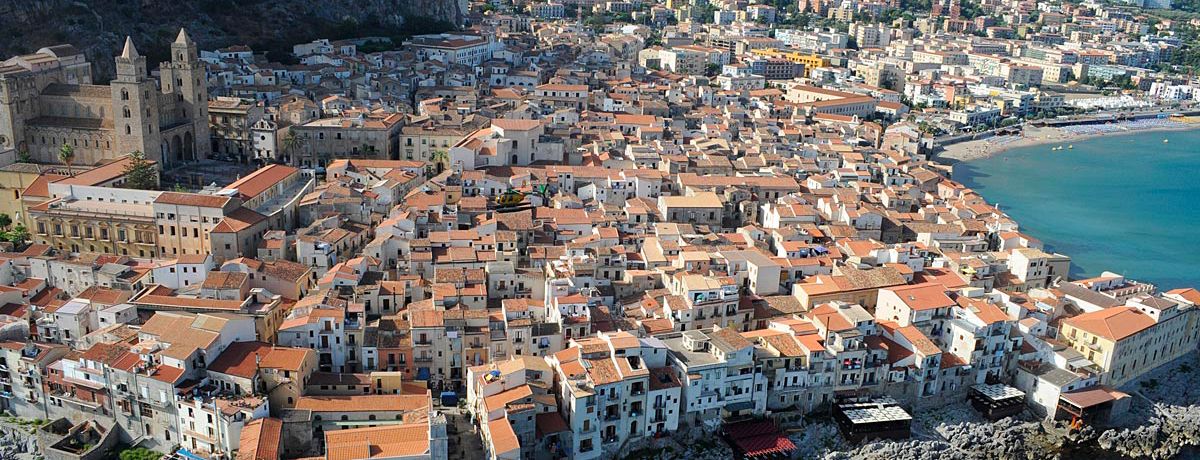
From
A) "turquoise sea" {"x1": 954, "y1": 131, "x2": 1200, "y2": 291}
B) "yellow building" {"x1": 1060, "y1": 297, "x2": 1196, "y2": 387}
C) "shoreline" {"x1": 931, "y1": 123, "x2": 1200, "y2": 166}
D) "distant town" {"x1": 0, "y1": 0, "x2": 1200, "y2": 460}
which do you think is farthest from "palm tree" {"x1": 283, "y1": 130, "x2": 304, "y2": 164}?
"shoreline" {"x1": 931, "y1": 123, "x2": 1200, "y2": 166}

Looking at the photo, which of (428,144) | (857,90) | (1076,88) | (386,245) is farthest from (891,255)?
(1076,88)

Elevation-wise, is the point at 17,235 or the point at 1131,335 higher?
the point at 17,235

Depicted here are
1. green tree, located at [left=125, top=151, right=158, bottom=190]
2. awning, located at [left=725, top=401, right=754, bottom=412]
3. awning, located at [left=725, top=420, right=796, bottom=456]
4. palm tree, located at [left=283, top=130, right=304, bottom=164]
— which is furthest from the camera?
palm tree, located at [left=283, top=130, right=304, bottom=164]

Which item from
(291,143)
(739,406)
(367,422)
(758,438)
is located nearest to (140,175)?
(291,143)

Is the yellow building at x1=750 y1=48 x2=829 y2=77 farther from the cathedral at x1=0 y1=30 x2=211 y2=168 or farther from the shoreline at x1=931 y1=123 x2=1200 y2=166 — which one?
the cathedral at x1=0 y1=30 x2=211 y2=168

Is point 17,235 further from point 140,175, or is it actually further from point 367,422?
point 367,422

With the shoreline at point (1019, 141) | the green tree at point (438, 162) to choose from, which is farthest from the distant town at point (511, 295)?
the shoreline at point (1019, 141)

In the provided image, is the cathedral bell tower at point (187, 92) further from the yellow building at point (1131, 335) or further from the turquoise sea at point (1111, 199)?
the turquoise sea at point (1111, 199)
